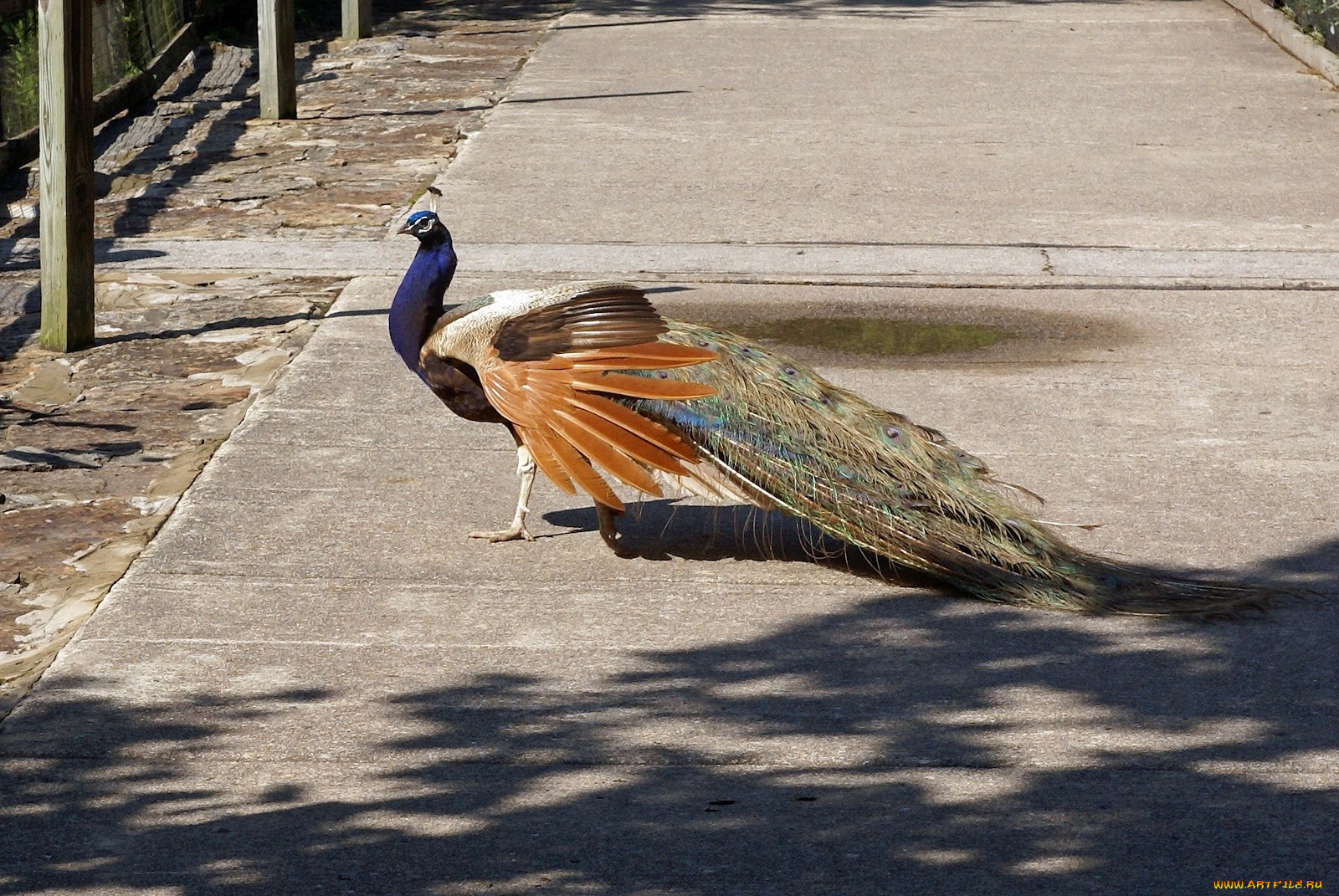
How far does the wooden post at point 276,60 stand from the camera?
13.5m

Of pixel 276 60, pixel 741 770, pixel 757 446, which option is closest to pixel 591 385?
pixel 757 446

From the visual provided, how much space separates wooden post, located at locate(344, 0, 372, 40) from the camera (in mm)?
17766

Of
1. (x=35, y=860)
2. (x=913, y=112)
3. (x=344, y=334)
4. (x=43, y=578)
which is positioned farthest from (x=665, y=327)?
(x=913, y=112)

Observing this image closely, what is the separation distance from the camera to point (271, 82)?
13.8 metres

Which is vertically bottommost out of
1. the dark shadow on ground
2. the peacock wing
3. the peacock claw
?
the peacock claw

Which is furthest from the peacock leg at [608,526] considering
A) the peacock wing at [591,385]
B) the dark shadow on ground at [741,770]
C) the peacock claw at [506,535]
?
the dark shadow on ground at [741,770]

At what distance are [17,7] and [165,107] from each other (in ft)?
6.19

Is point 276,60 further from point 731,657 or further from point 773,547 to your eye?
point 731,657

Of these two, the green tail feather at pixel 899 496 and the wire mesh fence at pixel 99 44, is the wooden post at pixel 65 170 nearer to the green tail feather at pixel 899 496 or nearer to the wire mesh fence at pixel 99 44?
the wire mesh fence at pixel 99 44

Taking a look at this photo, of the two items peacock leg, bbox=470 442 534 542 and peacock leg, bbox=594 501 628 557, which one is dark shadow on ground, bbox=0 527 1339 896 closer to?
peacock leg, bbox=594 501 628 557

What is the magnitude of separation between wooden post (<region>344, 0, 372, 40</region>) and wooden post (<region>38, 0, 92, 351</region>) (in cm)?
969

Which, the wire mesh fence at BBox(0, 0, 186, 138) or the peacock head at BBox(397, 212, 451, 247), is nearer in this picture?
the peacock head at BBox(397, 212, 451, 247)

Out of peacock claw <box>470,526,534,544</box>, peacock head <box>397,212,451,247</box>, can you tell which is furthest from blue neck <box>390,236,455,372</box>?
peacock claw <box>470,526,534,544</box>

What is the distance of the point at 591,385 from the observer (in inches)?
217
